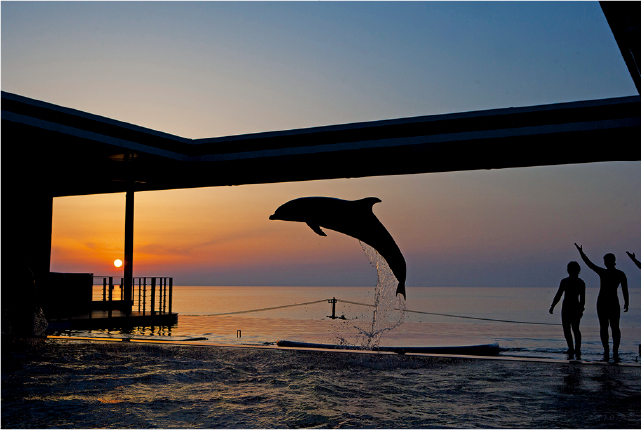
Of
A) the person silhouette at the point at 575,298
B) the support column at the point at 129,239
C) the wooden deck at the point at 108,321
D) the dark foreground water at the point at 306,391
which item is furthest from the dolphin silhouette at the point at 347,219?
the wooden deck at the point at 108,321

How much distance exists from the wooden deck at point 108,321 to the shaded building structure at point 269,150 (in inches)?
54.2

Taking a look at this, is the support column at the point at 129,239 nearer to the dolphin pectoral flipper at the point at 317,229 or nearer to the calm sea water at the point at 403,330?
the calm sea water at the point at 403,330

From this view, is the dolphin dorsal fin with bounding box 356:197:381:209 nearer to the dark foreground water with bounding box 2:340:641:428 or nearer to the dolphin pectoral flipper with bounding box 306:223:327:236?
the dolphin pectoral flipper with bounding box 306:223:327:236

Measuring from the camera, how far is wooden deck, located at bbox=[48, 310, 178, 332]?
16984 mm

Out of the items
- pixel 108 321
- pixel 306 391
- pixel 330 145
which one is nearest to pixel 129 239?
pixel 108 321

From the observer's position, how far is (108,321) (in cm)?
1891

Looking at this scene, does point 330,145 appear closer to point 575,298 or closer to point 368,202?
point 368,202

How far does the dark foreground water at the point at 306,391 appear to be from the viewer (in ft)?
18.4

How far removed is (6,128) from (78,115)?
1417 mm

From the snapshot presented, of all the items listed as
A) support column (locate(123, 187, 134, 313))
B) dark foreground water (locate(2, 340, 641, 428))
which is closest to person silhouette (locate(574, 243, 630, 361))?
dark foreground water (locate(2, 340, 641, 428))

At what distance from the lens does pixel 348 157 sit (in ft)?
44.1

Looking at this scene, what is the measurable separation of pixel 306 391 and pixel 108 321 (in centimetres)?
1363

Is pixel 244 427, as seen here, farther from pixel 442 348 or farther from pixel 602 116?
pixel 442 348

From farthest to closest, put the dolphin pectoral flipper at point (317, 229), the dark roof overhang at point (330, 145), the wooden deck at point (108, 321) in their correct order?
the wooden deck at point (108, 321)
the dark roof overhang at point (330, 145)
the dolphin pectoral flipper at point (317, 229)
